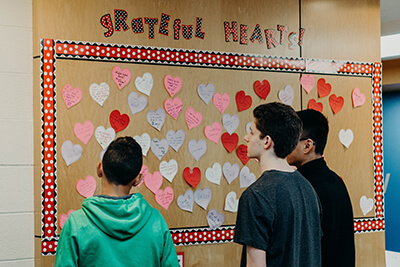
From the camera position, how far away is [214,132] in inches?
124

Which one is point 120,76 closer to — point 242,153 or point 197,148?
point 197,148

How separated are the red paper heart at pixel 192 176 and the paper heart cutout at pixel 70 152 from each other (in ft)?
2.15

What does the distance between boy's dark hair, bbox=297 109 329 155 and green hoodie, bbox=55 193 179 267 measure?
0.94 metres

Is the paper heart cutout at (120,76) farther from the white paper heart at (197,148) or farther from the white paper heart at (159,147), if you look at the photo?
the white paper heart at (197,148)

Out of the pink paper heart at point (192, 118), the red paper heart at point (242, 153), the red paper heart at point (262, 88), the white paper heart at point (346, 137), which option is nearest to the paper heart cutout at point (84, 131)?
the pink paper heart at point (192, 118)

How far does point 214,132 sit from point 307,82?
79cm

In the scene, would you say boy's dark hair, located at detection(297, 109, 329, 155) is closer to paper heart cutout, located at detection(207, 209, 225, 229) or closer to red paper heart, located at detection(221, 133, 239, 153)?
red paper heart, located at detection(221, 133, 239, 153)

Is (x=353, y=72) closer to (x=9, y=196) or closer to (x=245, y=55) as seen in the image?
(x=245, y=55)

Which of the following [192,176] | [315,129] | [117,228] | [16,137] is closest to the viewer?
[117,228]

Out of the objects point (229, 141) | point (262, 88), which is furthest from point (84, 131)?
point (262, 88)

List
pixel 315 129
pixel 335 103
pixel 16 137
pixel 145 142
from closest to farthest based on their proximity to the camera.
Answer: pixel 315 129, pixel 16 137, pixel 145 142, pixel 335 103

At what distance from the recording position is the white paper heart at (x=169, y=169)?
300 centimetres

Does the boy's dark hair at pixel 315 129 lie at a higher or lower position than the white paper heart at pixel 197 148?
higher

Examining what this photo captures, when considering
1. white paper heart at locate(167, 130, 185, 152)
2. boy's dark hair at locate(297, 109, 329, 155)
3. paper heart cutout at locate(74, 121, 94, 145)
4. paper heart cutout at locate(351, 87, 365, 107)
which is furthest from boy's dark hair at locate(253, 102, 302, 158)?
paper heart cutout at locate(351, 87, 365, 107)
